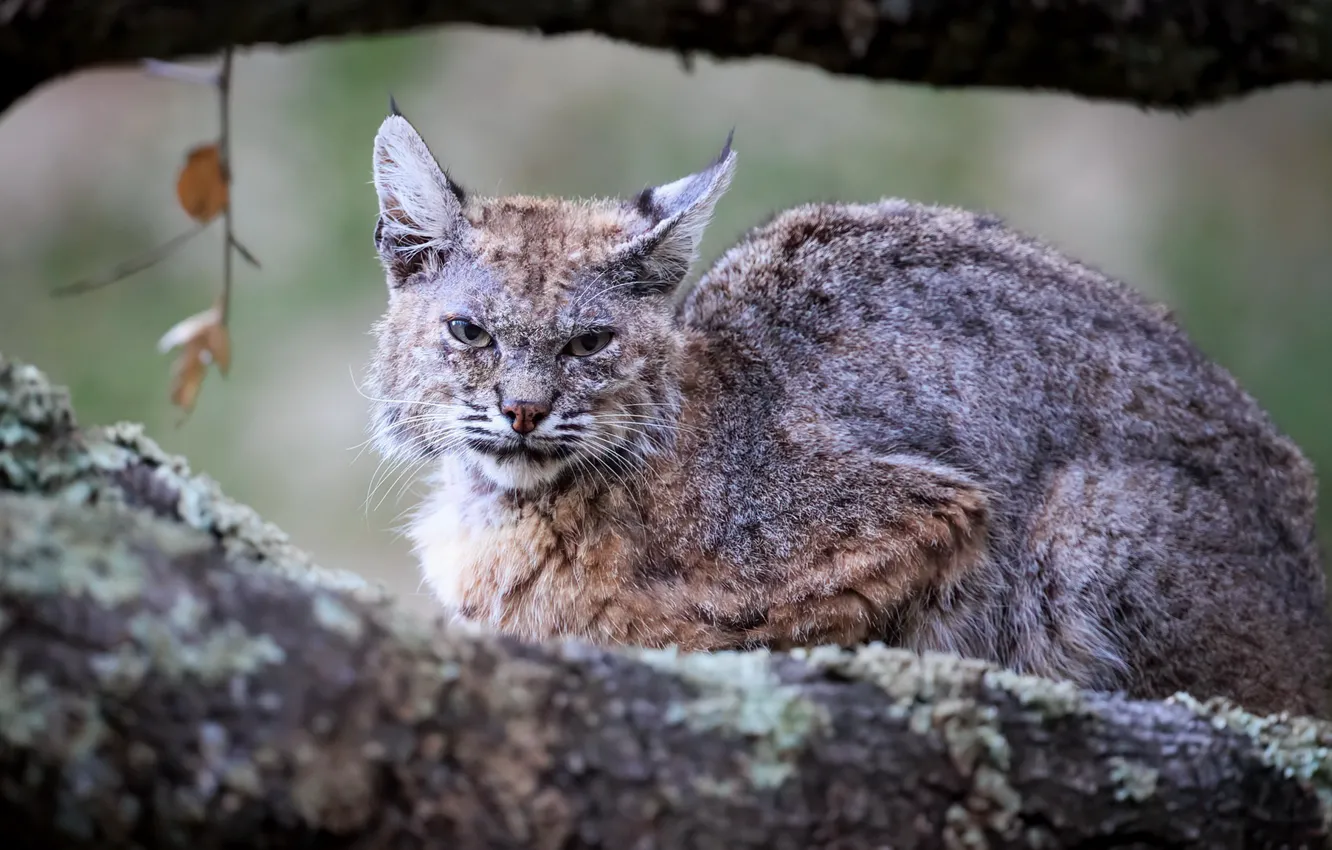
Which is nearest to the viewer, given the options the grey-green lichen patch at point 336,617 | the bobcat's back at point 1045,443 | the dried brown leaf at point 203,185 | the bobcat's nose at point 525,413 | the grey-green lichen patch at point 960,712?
the grey-green lichen patch at point 336,617

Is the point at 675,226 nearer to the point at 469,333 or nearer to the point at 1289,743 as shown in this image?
the point at 469,333

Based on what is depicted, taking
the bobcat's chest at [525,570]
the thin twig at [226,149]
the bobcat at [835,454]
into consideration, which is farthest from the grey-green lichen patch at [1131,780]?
the thin twig at [226,149]

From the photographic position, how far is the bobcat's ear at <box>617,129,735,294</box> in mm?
4941

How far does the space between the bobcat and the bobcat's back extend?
1cm

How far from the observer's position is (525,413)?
14.8 ft

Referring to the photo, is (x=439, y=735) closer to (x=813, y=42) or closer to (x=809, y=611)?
(x=813, y=42)

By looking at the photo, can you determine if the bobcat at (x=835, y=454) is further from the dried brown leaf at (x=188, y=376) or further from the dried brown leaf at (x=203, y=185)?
the dried brown leaf at (x=203, y=185)

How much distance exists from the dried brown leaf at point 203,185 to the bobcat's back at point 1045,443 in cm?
207

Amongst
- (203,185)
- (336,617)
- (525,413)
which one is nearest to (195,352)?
(203,185)

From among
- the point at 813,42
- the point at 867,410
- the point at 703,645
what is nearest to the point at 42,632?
the point at 813,42

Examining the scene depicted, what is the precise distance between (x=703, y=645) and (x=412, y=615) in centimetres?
224

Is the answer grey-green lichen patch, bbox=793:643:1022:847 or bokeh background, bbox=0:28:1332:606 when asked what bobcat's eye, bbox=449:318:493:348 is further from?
bokeh background, bbox=0:28:1332:606

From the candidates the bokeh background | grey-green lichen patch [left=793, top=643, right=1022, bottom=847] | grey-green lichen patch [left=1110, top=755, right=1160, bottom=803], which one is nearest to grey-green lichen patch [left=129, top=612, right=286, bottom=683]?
grey-green lichen patch [left=793, top=643, right=1022, bottom=847]

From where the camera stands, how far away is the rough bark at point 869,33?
214 centimetres
